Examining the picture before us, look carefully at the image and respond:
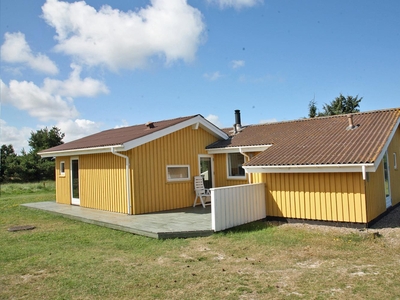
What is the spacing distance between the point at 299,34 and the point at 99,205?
10459mm

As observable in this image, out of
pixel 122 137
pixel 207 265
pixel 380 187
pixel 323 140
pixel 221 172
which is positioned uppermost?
pixel 122 137

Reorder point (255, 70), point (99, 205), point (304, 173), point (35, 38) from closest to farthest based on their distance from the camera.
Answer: point (304, 173)
point (35, 38)
point (99, 205)
point (255, 70)

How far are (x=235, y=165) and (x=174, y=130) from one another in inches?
124

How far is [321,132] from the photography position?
1132cm

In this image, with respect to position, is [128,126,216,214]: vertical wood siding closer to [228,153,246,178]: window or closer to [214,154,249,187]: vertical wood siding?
[214,154,249,187]: vertical wood siding

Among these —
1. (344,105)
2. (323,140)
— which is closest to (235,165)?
(323,140)

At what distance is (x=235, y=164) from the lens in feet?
44.3

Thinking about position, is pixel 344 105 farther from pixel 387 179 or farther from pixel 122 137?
pixel 122 137

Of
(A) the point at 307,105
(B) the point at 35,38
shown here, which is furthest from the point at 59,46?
(A) the point at 307,105

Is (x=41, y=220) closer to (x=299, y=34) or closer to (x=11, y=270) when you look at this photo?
(x=11, y=270)

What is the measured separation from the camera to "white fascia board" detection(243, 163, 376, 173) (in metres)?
7.75

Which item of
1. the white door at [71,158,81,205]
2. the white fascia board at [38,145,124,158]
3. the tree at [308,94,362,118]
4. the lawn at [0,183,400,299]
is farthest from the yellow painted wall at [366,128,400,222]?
the tree at [308,94,362,118]

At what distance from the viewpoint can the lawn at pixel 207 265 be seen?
458 cm

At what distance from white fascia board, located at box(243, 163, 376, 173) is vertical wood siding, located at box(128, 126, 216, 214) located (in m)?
3.61
